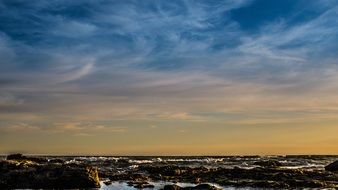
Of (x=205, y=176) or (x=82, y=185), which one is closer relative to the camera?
(x=82, y=185)

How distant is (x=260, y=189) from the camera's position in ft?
108

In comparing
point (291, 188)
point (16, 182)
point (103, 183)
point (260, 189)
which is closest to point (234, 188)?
point (260, 189)

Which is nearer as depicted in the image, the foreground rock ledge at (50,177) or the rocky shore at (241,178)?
the foreground rock ledge at (50,177)

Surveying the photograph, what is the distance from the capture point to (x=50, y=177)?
32188mm

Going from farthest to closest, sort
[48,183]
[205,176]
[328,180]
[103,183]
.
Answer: [205,176] → [328,180] → [103,183] → [48,183]

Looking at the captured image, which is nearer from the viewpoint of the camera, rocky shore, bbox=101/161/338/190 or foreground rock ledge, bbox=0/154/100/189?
foreground rock ledge, bbox=0/154/100/189

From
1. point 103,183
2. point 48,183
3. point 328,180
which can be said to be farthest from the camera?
point 328,180

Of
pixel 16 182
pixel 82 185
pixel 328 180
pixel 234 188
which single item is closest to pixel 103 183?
pixel 82 185

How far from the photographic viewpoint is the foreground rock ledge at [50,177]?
105ft

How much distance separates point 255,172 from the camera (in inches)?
1788

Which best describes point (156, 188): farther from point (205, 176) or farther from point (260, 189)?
point (205, 176)

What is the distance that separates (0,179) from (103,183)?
7229 mm

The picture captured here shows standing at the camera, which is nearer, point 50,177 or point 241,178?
point 50,177

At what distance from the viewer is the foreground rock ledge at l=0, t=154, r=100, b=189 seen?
32.0 meters
